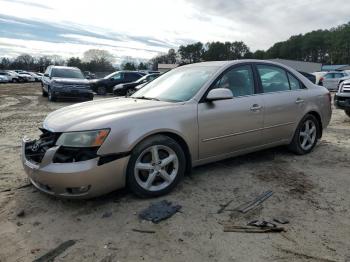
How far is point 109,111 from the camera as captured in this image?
12.9ft

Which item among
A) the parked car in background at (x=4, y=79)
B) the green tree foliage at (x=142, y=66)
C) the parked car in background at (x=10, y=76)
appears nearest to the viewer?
the parked car in background at (x=4, y=79)

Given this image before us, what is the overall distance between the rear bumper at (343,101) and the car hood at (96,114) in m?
6.58

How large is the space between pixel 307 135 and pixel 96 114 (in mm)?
3590

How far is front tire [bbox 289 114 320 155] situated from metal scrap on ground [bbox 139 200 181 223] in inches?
107

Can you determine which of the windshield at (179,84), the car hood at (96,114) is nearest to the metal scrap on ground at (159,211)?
the car hood at (96,114)

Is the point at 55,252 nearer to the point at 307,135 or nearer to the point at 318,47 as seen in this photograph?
the point at 307,135

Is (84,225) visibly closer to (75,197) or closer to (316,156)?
(75,197)

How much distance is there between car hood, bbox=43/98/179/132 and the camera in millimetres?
3589

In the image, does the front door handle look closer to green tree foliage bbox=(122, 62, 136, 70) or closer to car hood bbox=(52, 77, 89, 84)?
car hood bbox=(52, 77, 89, 84)

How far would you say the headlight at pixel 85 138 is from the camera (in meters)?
3.45

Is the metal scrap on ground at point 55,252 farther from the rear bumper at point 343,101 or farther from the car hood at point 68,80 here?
the car hood at point 68,80

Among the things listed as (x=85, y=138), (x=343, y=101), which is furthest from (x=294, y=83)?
(x=343, y=101)

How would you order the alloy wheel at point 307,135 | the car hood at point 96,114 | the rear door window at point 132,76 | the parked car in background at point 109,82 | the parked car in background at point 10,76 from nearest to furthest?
the car hood at point 96,114 → the alloy wheel at point 307,135 → the parked car in background at point 109,82 → the rear door window at point 132,76 → the parked car in background at point 10,76

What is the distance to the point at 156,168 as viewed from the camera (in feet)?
12.6
